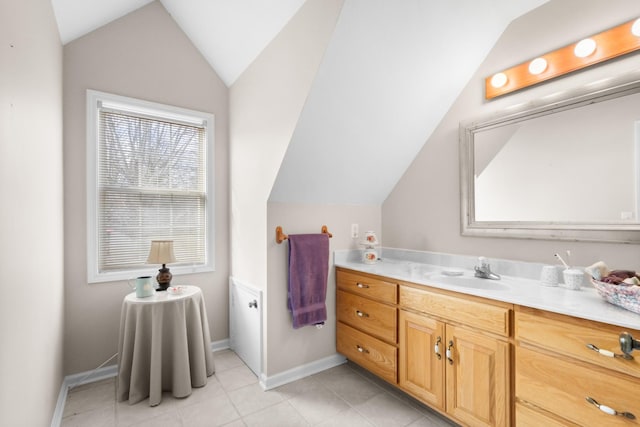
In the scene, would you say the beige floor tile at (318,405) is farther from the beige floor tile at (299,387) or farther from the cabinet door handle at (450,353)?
the cabinet door handle at (450,353)

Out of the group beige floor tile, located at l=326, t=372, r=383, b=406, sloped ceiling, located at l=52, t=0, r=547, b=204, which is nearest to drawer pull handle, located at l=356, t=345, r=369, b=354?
beige floor tile, located at l=326, t=372, r=383, b=406

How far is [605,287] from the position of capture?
1277 millimetres

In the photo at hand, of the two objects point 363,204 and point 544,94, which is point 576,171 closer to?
point 544,94

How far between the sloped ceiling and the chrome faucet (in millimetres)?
1005

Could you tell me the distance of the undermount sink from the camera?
1790mm

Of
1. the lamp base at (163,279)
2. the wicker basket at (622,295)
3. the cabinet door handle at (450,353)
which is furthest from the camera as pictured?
the lamp base at (163,279)

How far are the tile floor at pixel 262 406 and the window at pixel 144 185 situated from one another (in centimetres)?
89

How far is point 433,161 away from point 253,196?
1440mm

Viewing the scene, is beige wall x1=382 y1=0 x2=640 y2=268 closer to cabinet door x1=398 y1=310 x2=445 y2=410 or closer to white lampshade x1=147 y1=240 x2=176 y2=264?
cabinet door x1=398 y1=310 x2=445 y2=410

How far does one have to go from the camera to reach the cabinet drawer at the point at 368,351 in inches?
79.8

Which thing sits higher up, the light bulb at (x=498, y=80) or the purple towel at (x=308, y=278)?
the light bulb at (x=498, y=80)

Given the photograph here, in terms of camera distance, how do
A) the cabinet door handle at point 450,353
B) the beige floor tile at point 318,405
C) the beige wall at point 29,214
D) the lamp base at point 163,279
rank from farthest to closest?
the lamp base at point 163,279 < the beige floor tile at point 318,405 < the cabinet door handle at point 450,353 < the beige wall at point 29,214

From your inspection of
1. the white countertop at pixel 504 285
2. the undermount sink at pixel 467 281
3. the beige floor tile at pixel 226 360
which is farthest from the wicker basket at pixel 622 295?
the beige floor tile at pixel 226 360

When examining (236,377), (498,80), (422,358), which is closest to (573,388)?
(422,358)
